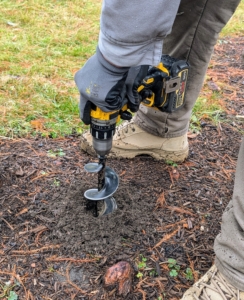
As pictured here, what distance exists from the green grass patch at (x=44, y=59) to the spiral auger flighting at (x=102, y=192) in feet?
2.84

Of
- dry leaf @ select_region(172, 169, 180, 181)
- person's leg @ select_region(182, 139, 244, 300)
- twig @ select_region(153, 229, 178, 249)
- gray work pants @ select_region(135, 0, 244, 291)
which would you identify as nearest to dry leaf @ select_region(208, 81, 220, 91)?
gray work pants @ select_region(135, 0, 244, 291)

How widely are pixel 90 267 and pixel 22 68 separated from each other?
7.89 ft

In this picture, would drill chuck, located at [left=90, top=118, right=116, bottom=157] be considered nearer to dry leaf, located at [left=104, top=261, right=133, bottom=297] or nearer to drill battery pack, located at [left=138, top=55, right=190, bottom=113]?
drill battery pack, located at [left=138, top=55, right=190, bottom=113]

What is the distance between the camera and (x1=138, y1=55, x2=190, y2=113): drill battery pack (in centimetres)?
197

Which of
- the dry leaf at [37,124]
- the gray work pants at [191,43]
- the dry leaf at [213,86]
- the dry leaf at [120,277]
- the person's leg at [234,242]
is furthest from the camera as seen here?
the dry leaf at [213,86]

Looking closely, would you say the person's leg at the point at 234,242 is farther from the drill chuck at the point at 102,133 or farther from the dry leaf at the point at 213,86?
the dry leaf at the point at 213,86

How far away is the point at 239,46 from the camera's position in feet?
15.5

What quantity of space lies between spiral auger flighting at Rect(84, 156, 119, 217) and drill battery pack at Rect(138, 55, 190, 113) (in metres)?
0.44

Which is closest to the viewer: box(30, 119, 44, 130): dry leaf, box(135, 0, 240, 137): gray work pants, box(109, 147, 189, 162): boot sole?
box(135, 0, 240, 137): gray work pants

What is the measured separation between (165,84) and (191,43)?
414mm

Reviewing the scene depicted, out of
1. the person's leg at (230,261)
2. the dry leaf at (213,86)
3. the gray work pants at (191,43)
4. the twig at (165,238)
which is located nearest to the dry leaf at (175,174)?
the gray work pants at (191,43)

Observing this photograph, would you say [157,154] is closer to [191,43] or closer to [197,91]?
[197,91]

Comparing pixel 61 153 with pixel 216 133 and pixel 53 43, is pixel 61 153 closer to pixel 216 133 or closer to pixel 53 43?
pixel 216 133

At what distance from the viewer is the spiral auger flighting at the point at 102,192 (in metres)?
1.96
